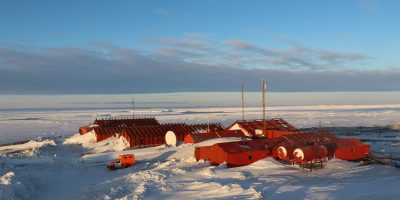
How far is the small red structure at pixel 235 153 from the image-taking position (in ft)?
67.0

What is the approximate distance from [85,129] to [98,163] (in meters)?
13.7

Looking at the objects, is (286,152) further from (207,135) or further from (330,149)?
(207,135)

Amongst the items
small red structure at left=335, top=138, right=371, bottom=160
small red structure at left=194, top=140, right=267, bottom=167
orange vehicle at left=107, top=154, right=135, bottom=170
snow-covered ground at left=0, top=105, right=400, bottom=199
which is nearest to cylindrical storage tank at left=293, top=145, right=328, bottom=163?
snow-covered ground at left=0, top=105, right=400, bottom=199

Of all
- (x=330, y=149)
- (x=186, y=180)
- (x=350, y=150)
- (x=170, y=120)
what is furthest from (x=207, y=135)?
(x=170, y=120)

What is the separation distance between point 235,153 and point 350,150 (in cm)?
704

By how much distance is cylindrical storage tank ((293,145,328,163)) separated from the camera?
771 inches

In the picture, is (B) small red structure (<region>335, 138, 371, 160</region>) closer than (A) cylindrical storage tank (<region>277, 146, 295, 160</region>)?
No

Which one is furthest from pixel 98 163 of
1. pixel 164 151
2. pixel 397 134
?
pixel 397 134

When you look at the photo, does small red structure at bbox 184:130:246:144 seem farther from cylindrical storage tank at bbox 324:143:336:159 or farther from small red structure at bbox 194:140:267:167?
cylindrical storage tank at bbox 324:143:336:159

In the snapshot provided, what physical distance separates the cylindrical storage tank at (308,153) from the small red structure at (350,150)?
8.99 feet

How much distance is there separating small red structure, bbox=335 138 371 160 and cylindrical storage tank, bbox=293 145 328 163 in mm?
2739

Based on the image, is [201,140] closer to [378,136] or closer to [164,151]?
[164,151]

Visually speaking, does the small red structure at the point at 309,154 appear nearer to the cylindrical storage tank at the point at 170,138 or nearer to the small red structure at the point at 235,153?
the small red structure at the point at 235,153

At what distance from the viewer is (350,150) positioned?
2292 cm
